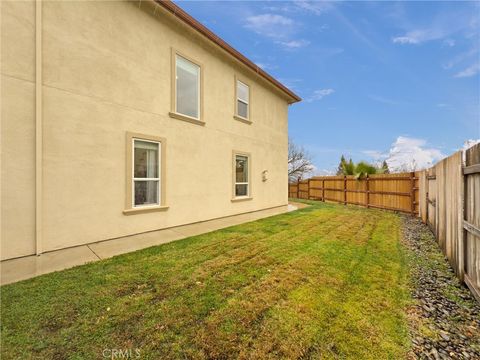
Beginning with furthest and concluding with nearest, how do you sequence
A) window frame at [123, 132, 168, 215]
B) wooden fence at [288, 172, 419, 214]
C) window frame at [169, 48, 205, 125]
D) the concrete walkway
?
wooden fence at [288, 172, 419, 214]
window frame at [169, 48, 205, 125]
window frame at [123, 132, 168, 215]
the concrete walkway

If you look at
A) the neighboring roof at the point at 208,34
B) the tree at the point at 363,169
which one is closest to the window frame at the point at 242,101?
the neighboring roof at the point at 208,34

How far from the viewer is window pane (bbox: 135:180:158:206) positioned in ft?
18.8

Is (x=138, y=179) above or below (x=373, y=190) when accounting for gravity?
above

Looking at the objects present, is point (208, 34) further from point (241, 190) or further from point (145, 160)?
point (241, 190)

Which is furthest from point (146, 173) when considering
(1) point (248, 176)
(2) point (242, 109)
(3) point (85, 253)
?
(2) point (242, 109)

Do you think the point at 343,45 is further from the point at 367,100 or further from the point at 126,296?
the point at 126,296

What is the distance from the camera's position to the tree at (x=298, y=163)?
103 ft

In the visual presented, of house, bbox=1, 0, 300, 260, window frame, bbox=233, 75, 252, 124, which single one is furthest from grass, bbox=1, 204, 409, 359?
window frame, bbox=233, 75, 252, 124

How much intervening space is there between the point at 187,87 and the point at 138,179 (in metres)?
3.46

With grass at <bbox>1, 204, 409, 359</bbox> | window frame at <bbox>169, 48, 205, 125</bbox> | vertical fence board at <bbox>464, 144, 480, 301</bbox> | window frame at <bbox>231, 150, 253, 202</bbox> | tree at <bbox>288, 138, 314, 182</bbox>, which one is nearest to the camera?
grass at <bbox>1, 204, 409, 359</bbox>

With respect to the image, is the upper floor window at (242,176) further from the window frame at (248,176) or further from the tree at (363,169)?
the tree at (363,169)

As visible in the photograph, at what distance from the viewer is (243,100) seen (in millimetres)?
9281

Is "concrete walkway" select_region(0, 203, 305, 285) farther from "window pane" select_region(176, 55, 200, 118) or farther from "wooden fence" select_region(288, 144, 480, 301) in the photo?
"wooden fence" select_region(288, 144, 480, 301)

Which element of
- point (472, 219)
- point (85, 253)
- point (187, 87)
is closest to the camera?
point (472, 219)
